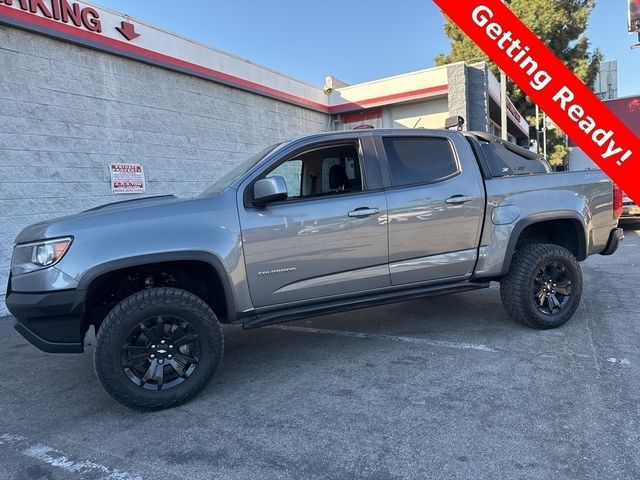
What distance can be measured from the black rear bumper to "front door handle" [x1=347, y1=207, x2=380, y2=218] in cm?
205

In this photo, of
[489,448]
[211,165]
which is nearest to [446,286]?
[489,448]

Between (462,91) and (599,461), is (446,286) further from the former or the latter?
(462,91)

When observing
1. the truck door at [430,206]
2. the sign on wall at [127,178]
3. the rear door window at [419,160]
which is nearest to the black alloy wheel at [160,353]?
the truck door at [430,206]

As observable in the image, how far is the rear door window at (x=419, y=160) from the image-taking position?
4074 mm

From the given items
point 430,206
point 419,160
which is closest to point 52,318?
point 430,206

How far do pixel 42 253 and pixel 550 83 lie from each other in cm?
461

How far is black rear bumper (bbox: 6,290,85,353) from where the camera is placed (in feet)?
9.89

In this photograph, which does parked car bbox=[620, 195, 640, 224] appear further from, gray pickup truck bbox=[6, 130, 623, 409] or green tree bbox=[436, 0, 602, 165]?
green tree bbox=[436, 0, 602, 165]

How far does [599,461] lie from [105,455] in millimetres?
2755

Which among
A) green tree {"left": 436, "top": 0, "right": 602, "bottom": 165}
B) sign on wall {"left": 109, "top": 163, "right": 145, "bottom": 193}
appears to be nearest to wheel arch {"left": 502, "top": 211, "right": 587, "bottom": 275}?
sign on wall {"left": 109, "top": 163, "right": 145, "bottom": 193}

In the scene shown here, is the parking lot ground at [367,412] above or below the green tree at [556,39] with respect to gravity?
below

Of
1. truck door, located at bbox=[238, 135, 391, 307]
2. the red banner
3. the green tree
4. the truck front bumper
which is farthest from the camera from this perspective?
the green tree

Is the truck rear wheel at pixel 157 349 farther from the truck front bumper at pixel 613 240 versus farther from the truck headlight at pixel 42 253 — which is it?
the truck front bumper at pixel 613 240

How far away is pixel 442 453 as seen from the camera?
8.36ft
